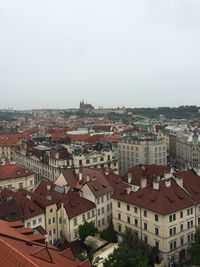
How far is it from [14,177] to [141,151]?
40927 mm

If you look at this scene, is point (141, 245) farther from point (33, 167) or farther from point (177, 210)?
point (33, 167)

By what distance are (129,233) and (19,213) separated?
1558cm

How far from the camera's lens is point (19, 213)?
50.9 m

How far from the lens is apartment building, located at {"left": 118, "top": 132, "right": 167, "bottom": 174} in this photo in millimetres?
103375

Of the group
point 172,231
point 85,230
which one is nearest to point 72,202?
point 85,230

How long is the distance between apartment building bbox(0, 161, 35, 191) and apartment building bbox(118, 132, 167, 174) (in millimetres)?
36597

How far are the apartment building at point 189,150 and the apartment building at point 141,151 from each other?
13.8 meters

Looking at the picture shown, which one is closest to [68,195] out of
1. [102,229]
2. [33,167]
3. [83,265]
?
[102,229]

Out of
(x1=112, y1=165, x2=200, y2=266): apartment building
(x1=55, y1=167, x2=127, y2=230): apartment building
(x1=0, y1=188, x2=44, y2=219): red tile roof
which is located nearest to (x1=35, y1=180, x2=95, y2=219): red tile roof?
(x1=55, y1=167, x2=127, y2=230): apartment building

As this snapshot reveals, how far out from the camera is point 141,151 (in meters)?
103

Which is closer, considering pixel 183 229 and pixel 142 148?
pixel 183 229

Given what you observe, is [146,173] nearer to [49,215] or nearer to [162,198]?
[162,198]

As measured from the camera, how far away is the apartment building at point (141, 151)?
339 feet

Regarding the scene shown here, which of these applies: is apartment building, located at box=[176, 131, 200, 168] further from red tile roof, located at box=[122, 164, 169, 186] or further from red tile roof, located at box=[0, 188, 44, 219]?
red tile roof, located at box=[0, 188, 44, 219]
